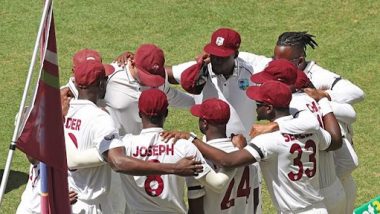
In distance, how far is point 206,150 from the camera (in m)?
7.20

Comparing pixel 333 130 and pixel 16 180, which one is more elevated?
pixel 333 130

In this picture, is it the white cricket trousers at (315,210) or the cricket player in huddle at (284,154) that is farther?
the white cricket trousers at (315,210)

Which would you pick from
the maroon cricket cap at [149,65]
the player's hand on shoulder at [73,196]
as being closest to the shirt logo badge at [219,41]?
the maroon cricket cap at [149,65]

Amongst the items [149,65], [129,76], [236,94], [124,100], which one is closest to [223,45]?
[236,94]

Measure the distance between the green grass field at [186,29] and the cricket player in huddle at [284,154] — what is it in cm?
485

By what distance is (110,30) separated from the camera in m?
14.5

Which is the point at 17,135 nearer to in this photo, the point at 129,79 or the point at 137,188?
the point at 137,188

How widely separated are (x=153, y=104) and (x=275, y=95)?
93 cm

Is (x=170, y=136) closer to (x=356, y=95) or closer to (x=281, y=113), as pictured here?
(x=281, y=113)

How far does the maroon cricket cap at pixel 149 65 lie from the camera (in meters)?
8.23

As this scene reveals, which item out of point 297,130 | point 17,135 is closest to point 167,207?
point 297,130

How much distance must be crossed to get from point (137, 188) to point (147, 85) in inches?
48.0

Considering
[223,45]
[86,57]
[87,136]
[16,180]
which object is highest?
[223,45]

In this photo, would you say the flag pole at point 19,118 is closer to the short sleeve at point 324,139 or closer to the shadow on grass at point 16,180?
the short sleeve at point 324,139
